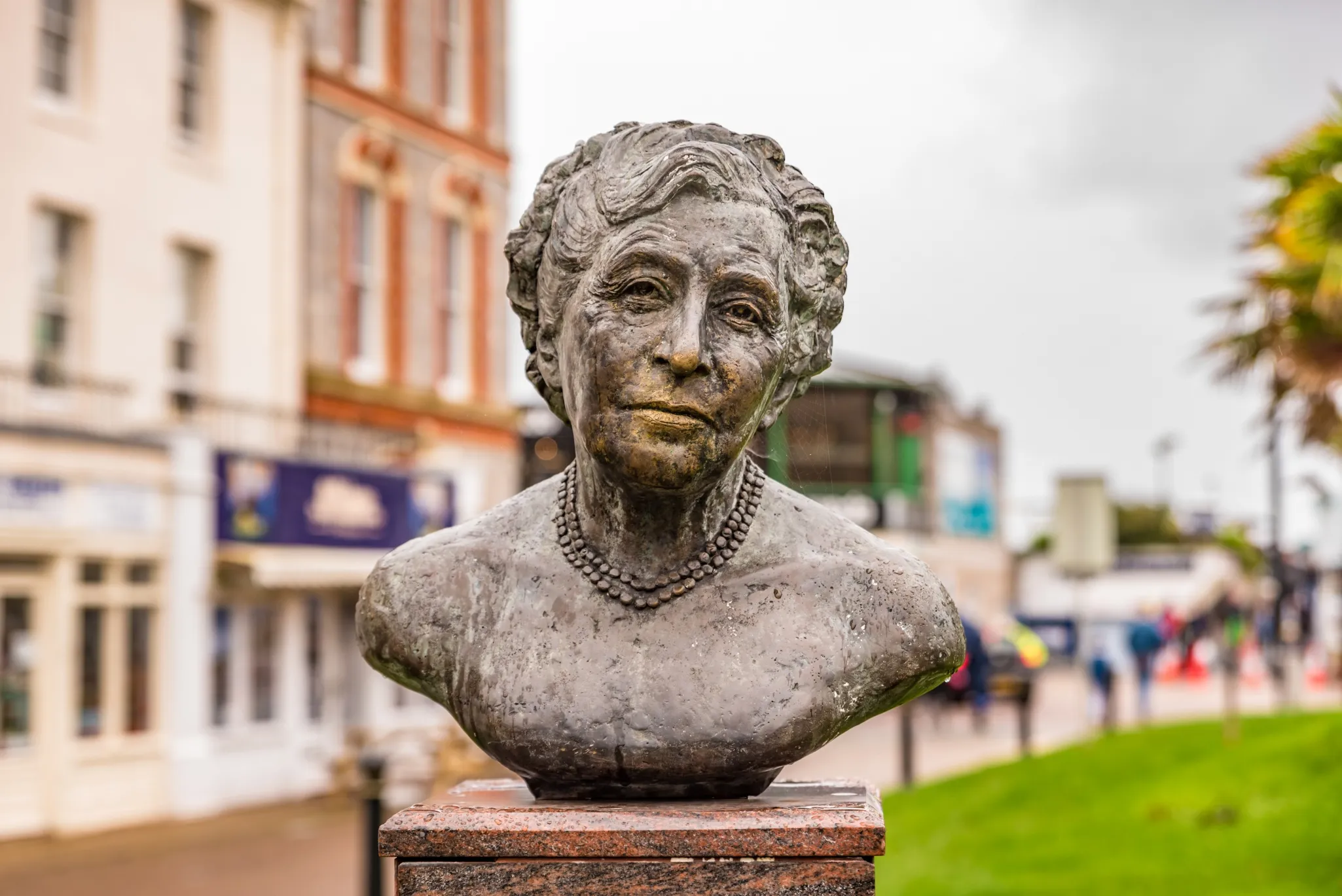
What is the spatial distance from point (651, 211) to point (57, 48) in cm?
1271

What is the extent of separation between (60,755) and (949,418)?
29.2 metres

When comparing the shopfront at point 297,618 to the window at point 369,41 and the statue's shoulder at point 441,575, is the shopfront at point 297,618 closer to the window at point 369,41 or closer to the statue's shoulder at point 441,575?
the window at point 369,41

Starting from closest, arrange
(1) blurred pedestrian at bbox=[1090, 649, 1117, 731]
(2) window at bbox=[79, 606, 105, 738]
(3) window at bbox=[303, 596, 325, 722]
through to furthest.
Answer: (2) window at bbox=[79, 606, 105, 738] < (3) window at bbox=[303, 596, 325, 722] < (1) blurred pedestrian at bbox=[1090, 649, 1117, 731]

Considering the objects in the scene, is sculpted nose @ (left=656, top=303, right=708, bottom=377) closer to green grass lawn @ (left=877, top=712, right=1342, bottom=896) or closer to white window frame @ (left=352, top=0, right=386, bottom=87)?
green grass lawn @ (left=877, top=712, right=1342, bottom=896)

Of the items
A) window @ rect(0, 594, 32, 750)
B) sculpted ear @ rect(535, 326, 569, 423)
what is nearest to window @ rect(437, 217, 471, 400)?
window @ rect(0, 594, 32, 750)

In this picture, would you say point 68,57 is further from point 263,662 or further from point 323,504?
point 263,662

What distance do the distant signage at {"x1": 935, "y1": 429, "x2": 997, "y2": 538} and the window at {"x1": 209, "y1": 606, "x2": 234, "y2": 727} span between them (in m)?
25.3

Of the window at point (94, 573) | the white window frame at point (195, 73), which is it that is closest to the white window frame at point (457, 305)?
the white window frame at point (195, 73)

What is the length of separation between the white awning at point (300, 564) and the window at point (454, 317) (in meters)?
3.44

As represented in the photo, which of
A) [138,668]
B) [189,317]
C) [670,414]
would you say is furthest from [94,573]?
[670,414]

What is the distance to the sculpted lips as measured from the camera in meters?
2.76

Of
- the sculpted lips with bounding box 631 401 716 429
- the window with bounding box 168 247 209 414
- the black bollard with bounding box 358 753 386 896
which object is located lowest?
the black bollard with bounding box 358 753 386 896

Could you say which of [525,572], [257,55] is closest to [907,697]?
[525,572]

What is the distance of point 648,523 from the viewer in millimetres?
3041
